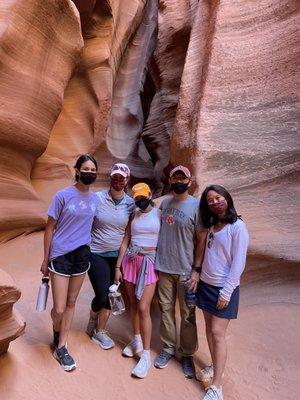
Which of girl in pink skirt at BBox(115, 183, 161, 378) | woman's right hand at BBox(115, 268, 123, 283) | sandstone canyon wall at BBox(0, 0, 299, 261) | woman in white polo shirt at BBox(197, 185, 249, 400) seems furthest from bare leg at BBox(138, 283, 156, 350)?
sandstone canyon wall at BBox(0, 0, 299, 261)

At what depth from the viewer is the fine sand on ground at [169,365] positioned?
2996 mm

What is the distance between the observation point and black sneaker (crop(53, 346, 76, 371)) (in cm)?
317

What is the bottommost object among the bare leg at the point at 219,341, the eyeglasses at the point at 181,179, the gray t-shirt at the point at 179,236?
the bare leg at the point at 219,341

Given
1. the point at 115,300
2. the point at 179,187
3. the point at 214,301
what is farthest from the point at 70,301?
the point at 179,187

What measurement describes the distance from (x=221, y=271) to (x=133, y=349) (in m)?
1.20

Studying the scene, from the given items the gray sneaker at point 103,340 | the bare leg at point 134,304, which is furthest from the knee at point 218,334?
the gray sneaker at point 103,340

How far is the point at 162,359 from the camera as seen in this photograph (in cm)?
346

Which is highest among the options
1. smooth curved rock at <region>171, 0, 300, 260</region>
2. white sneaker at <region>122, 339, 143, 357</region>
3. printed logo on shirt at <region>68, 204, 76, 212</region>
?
smooth curved rock at <region>171, 0, 300, 260</region>

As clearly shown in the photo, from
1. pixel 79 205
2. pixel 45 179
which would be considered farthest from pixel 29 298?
pixel 45 179

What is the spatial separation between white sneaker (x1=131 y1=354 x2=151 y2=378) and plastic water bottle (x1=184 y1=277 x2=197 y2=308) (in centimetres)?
62

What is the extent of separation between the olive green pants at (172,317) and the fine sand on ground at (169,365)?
23 cm

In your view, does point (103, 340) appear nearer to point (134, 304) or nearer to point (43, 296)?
point (134, 304)

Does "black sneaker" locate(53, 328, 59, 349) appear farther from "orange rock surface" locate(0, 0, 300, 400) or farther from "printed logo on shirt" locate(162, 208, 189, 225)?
"printed logo on shirt" locate(162, 208, 189, 225)

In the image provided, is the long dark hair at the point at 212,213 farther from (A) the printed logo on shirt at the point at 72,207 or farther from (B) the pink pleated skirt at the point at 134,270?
(A) the printed logo on shirt at the point at 72,207
